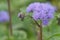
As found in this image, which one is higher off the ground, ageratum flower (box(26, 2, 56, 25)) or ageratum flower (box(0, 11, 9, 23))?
ageratum flower (box(26, 2, 56, 25))

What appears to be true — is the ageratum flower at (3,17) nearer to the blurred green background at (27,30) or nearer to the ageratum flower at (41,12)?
the blurred green background at (27,30)

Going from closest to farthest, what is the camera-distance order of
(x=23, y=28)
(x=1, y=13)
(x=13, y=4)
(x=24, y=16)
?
(x=24, y=16) < (x=23, y=28) < (x=1, y=13) < (x=13, y=4)

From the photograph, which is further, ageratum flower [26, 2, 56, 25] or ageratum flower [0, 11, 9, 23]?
ageratum flower [0, 11, 9, 23]

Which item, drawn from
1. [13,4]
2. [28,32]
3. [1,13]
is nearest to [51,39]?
[28,32]

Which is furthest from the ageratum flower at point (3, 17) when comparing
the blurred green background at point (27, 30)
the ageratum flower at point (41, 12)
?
the ageratum flower at point (41, 12)

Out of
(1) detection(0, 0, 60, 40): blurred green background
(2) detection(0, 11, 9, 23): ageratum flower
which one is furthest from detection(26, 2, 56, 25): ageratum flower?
(2) detection(0, 11, 9, 23): ageratum flower

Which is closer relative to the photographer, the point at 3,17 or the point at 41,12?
the point at 41,12

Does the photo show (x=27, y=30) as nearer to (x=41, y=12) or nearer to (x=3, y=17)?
(x=3, y=17)

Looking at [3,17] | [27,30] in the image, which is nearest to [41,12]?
[27,30]

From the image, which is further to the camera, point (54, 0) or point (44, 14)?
point (54, 0)

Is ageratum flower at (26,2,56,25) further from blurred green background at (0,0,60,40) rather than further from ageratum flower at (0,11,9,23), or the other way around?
ageratum flower at (0,11,9,23)

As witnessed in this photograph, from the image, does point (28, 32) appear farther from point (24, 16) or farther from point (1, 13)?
point (24, 16)
